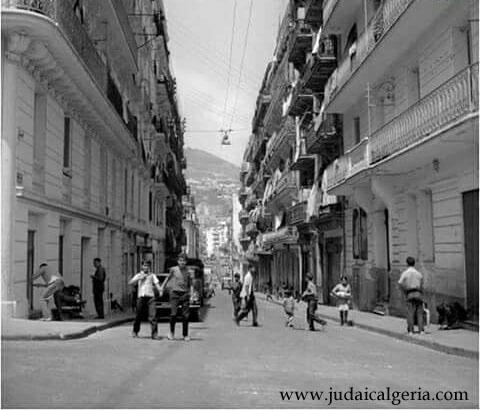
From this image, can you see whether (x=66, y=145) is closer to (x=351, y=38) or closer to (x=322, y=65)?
(x=351, y=38)

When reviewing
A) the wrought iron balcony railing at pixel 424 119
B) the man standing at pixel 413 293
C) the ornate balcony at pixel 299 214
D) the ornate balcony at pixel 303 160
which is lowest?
the man standing at pixel 413 293

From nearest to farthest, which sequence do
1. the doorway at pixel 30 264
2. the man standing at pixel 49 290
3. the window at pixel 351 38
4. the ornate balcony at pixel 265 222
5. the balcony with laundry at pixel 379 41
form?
the man standing at pixel 49 290
the doorway at pixel 30 264
the balcony with laundry at pixel 379 41
the window at pixel 351 38
the ornate balcony at pixel 265 222

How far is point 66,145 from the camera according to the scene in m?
18.7

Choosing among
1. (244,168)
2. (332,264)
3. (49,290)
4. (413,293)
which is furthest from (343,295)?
(244,168)

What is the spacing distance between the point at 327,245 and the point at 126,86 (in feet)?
40.5

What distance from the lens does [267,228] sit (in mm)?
63375

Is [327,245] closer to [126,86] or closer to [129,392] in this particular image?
[126,86]

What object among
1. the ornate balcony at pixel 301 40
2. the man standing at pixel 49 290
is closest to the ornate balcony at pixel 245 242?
the ornate balcony at pixel 301 40

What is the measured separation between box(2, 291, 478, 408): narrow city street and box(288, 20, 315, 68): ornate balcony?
A: 24.3 metres

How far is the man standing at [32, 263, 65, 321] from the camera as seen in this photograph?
1467 cm

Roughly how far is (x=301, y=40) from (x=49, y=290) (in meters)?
24.4

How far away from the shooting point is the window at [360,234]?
25672 millimetres

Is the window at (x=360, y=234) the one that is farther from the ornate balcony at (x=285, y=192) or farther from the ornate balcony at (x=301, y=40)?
the ornate balcony at (x=285, y=192)

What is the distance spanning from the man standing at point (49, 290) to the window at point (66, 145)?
4.38 meters
